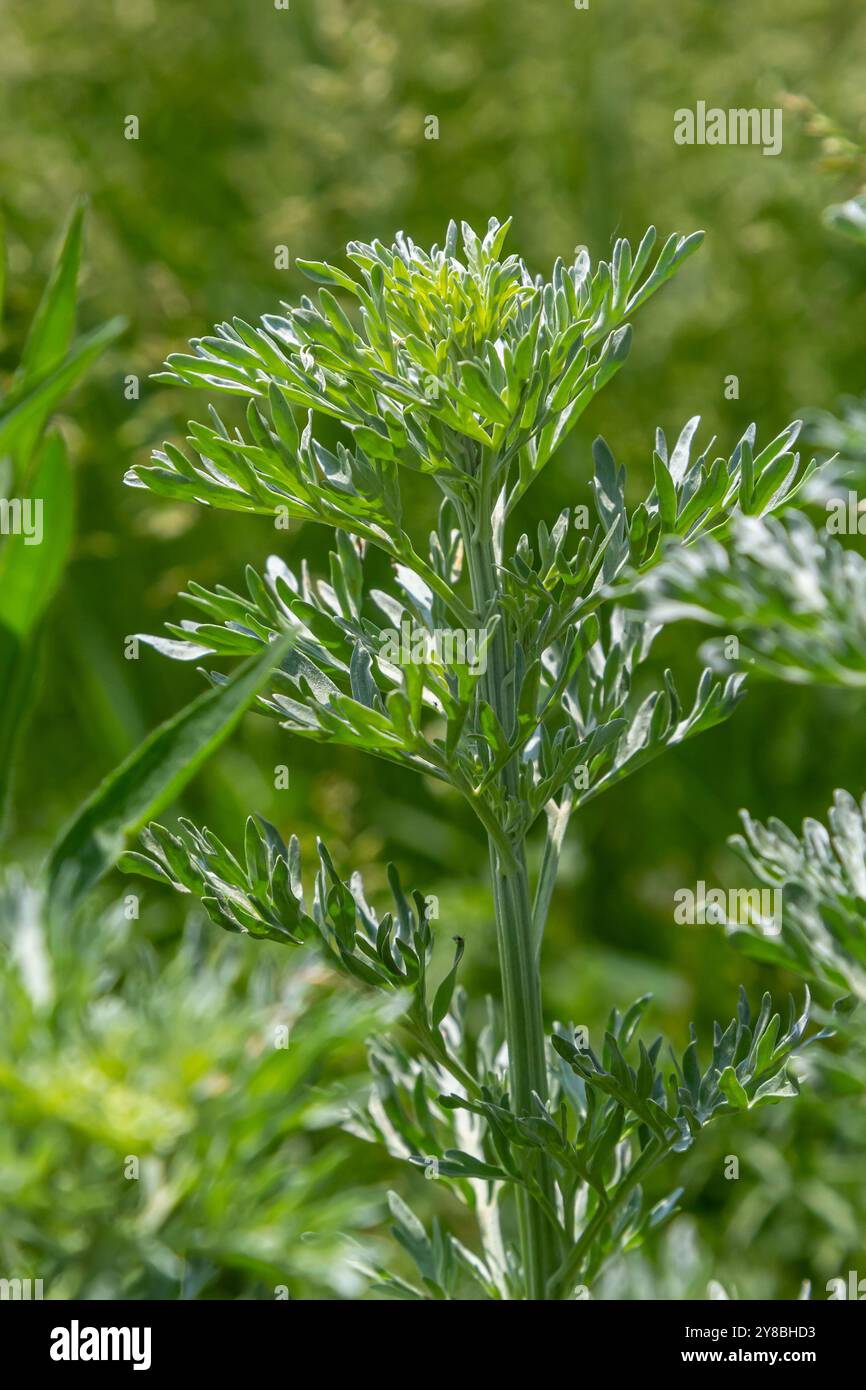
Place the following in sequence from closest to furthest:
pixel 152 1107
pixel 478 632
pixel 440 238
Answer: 1. pixel 152 1107
2. pixel 478 632
3. pixel 440 238

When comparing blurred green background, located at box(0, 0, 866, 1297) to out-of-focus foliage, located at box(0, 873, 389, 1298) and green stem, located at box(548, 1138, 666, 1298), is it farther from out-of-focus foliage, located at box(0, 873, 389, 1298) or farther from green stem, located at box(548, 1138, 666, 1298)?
out-of-focus foliage, located at box(0, 873, 389, 1298)

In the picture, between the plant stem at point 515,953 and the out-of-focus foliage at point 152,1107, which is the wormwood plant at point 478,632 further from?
the out-of-focus foliage at point 152,1107

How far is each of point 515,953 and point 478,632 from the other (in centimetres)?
21

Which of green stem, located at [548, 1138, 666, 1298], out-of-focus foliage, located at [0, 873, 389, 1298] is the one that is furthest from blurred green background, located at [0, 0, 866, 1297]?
out-of-focus foliage, located at [0, 873, 389, 1298]

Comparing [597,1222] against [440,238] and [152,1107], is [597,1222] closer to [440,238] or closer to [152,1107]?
[152,1107]

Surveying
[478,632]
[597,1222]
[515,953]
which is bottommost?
[597,1222]

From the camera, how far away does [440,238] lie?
2449 mm

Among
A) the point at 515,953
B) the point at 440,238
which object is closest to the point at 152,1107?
the point at 515,953

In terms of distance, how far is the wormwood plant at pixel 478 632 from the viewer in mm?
846

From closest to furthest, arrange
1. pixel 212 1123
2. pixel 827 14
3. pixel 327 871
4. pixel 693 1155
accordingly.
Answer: pixel 212 1123 < pixel 327 871 < pixel 693 1155 < pixel 827 14
